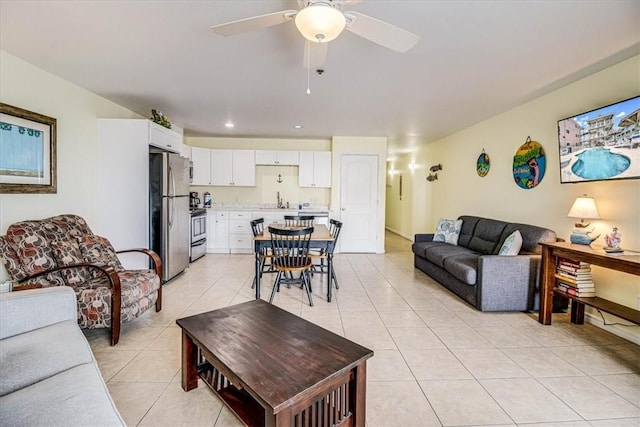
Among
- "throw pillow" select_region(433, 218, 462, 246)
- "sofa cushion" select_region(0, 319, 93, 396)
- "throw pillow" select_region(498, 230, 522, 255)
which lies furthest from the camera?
"throw pillow" select_region(433, 218, 462, 246)

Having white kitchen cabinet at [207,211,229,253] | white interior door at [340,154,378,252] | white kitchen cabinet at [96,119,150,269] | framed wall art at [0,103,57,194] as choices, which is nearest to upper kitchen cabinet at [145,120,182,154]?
white kitchen cabinet at [96,119,150,269]

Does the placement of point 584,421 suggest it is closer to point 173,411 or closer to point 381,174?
point 173,411

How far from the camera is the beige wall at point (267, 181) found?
6504mm

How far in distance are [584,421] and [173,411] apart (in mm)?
2287

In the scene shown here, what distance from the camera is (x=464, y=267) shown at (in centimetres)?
330

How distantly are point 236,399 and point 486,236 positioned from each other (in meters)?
3.75

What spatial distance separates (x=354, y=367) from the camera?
56.6 inches

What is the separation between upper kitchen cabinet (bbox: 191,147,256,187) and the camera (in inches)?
243

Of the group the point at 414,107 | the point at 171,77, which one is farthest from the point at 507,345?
the point at 171,77

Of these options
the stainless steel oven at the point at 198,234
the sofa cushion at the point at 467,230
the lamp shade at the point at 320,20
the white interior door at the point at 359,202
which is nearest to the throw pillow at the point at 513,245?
the sofa cushion at the point at 467,230

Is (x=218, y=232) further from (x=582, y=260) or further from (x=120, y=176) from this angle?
(x=582, y=260)

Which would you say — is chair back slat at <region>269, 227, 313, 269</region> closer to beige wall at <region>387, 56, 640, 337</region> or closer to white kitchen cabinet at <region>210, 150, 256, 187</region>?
beige wall at <region>387, 56, 640, 337</region>

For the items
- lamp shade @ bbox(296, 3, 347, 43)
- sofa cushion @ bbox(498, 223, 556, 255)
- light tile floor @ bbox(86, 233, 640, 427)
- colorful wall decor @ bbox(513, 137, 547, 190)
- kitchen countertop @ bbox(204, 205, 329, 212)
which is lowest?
light tile floor @ bbox(86, 233, 640, 427)

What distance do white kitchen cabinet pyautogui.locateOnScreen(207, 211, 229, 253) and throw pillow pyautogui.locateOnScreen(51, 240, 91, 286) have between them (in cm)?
330
